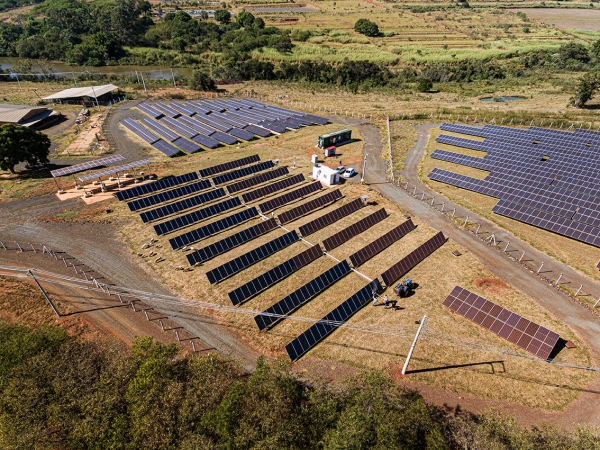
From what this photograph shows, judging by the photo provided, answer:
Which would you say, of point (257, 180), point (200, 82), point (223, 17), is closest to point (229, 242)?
point (257, 180)

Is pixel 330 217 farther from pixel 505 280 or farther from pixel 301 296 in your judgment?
pixel 505 280

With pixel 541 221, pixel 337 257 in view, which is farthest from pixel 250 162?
pixel 541 221

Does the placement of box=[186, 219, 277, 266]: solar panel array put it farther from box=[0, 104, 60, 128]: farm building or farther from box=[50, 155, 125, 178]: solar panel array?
box=[0, 104, 60, 128]: farm building

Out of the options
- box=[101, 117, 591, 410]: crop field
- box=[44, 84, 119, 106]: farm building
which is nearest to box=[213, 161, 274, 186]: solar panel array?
box=[101, 117, 591, 410]: crop field

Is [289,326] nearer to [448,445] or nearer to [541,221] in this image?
[448,445]

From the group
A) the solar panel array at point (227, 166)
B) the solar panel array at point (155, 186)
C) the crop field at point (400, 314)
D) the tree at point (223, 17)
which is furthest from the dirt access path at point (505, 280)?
the tree at point (223, 17)

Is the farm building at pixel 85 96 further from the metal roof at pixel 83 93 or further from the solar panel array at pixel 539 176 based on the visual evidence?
the solar panel array at pixel 539 176

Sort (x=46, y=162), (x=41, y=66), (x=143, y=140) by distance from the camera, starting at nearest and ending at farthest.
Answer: (x=46, y=162), (x=143, y=140), (x=41, y=66)
